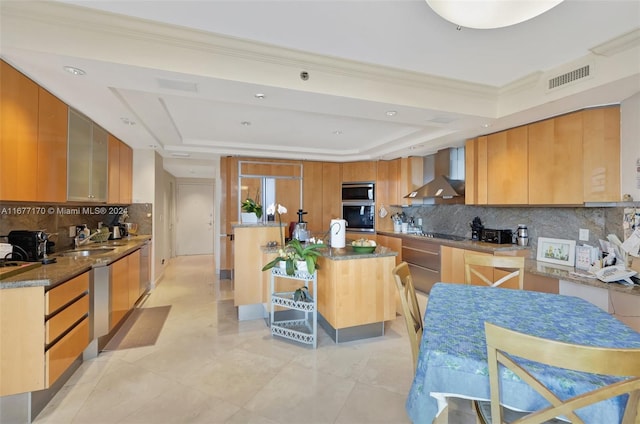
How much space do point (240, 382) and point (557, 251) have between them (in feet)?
11.3

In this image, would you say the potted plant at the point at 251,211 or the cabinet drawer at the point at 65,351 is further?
the potted plant at the point at 251,211

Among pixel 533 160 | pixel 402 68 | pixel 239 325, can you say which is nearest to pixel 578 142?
pixel 533 160

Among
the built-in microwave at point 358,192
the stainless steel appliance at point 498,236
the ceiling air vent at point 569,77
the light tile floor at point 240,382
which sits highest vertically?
the ceiling air vent at point 569,77

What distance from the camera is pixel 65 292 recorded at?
1970mm

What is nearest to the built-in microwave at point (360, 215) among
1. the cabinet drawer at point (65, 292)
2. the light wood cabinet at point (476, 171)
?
the light wood cabinet at point (476, 171)

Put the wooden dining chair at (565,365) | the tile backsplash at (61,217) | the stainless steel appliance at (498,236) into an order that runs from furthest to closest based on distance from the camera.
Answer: the stainless steel appliance at (498,236) → the tile backsplash at (61,217) → the wooden dining chair at (565,365)

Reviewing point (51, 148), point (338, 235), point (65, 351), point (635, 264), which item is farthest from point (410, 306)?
point (51, 148)

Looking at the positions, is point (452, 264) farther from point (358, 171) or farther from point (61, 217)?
point (61, 217)

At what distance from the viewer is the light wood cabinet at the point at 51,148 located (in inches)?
84.4

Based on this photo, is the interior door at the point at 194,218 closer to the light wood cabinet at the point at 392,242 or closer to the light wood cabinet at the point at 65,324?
the light wood cabinet at the point at 392,242

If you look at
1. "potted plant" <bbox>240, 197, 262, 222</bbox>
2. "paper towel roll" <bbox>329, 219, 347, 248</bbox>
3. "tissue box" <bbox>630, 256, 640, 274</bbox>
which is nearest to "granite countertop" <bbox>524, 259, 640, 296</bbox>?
"tissue box" <bbox>630, 256, 640, 274</bbox>

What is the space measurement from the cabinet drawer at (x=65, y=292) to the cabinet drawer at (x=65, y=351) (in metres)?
0.25

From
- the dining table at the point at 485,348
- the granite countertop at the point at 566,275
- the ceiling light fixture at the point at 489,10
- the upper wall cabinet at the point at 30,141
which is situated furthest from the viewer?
the granite countertop at the point at 566,275

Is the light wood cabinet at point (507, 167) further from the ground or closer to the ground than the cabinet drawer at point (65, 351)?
further from the ground
